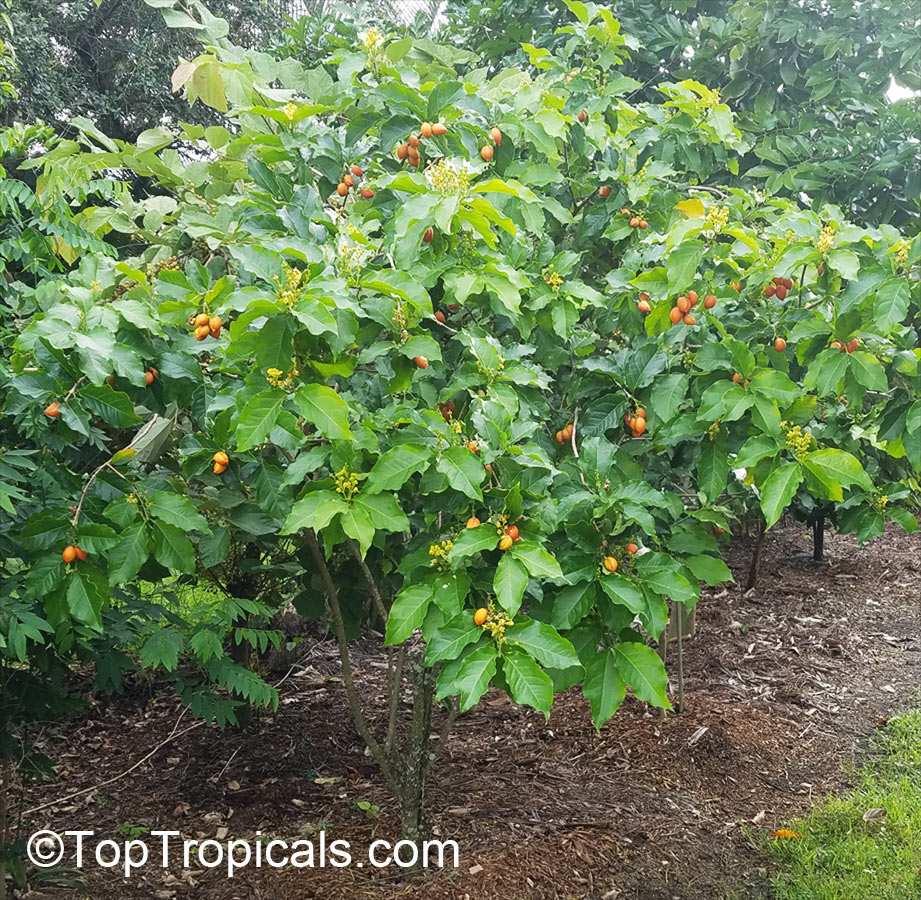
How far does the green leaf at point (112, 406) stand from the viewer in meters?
1.92

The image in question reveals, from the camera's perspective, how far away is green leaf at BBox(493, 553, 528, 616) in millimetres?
1689

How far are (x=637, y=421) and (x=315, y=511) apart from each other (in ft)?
3.21

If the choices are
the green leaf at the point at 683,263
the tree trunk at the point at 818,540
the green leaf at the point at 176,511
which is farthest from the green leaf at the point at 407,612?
the tree trunk at the point at 818,540

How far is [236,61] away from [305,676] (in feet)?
10.4

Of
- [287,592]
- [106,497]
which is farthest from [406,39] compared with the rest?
[287,592]

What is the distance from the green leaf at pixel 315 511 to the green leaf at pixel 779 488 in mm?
948

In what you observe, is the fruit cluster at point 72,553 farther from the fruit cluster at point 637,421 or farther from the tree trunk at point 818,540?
the tree trunk at point 818,540

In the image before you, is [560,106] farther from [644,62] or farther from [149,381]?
[644,62]

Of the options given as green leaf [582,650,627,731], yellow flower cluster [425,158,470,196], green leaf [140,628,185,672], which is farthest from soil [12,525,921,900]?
yellow flower cluster [425,158,470,196]

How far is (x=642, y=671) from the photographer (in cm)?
190

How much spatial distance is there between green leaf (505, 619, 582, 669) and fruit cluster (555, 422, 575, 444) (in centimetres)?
78

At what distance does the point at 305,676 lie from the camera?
4688 millimetres

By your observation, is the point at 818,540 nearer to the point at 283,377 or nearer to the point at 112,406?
the point at 283,377

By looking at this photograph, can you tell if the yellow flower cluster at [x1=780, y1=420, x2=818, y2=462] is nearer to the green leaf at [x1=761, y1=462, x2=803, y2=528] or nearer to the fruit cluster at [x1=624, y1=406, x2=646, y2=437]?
the green leaf at [x1=761, y1=462, x2=803, y2=528]
